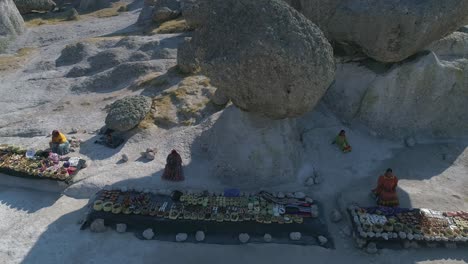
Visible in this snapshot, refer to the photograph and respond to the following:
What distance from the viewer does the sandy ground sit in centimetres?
1212

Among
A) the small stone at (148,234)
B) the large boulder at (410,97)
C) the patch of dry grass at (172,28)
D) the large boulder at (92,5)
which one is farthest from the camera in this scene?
the large boulder at (92,5)

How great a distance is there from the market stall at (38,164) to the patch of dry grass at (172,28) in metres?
17.0

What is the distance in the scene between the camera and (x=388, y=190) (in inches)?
532

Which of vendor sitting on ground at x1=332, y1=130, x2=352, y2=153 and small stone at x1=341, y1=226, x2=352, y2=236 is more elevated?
vendor sitting on ground at x1=332, y1=130, x2=352, y2=153

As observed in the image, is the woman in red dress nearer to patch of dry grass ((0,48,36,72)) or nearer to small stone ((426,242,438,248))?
small stone ((426,242,438,248))

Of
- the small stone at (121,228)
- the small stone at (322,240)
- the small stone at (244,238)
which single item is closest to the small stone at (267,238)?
the small stone at (244,238)

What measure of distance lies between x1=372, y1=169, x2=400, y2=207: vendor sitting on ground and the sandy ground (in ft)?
1.79

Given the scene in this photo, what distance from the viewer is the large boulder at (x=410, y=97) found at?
16.5 meters

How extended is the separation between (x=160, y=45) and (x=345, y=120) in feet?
49.3

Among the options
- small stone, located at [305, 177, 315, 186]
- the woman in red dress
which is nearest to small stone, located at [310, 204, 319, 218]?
small stone, located at [305, 177, 315, 186]

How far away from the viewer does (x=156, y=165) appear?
52.0ft

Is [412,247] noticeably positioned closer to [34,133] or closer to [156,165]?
[156,165]

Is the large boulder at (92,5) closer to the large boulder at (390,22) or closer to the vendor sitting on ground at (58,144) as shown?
the vendor sitting on ground at (58,144)

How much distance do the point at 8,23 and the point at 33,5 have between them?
11084 millimetres
